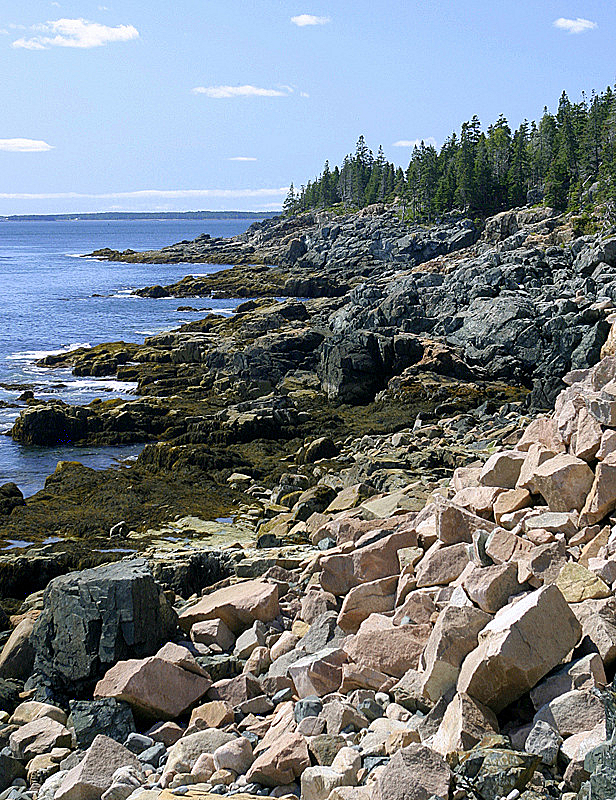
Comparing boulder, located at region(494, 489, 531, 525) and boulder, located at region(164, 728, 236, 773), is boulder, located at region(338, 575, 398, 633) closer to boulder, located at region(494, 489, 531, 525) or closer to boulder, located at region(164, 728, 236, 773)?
boulder, located at region(494, 489, 531, 525)

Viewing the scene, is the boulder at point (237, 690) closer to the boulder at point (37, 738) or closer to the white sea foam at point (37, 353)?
the boulder at point (37, 738)

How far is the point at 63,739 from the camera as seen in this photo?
8703 millimetres

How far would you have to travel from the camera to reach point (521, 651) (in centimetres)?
657

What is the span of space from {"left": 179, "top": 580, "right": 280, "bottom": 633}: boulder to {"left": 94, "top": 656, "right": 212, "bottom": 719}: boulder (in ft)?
4.90

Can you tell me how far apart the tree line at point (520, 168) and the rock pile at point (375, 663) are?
59691mm

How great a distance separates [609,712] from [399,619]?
3.50 metres

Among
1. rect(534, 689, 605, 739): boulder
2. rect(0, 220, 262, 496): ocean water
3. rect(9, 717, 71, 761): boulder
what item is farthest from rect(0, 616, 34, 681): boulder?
rect(0, 220, 262, 496): ocean water

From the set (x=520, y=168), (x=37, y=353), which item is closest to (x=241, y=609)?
(x=37, y=353)

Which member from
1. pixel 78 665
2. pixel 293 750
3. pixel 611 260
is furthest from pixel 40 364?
pixel 293 750

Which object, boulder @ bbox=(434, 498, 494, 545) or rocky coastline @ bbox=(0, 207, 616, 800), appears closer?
rocky coastline @ bbox=(0, 207, 616, 800)

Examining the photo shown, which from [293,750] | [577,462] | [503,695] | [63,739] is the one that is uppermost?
[577,462]

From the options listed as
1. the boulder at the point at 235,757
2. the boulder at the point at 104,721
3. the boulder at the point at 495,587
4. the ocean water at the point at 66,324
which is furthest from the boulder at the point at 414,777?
the ocean water at the point at 66,324

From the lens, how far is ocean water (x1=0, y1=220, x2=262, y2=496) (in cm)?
2744

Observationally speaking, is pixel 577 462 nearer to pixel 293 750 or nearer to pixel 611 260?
pixel 293 750
